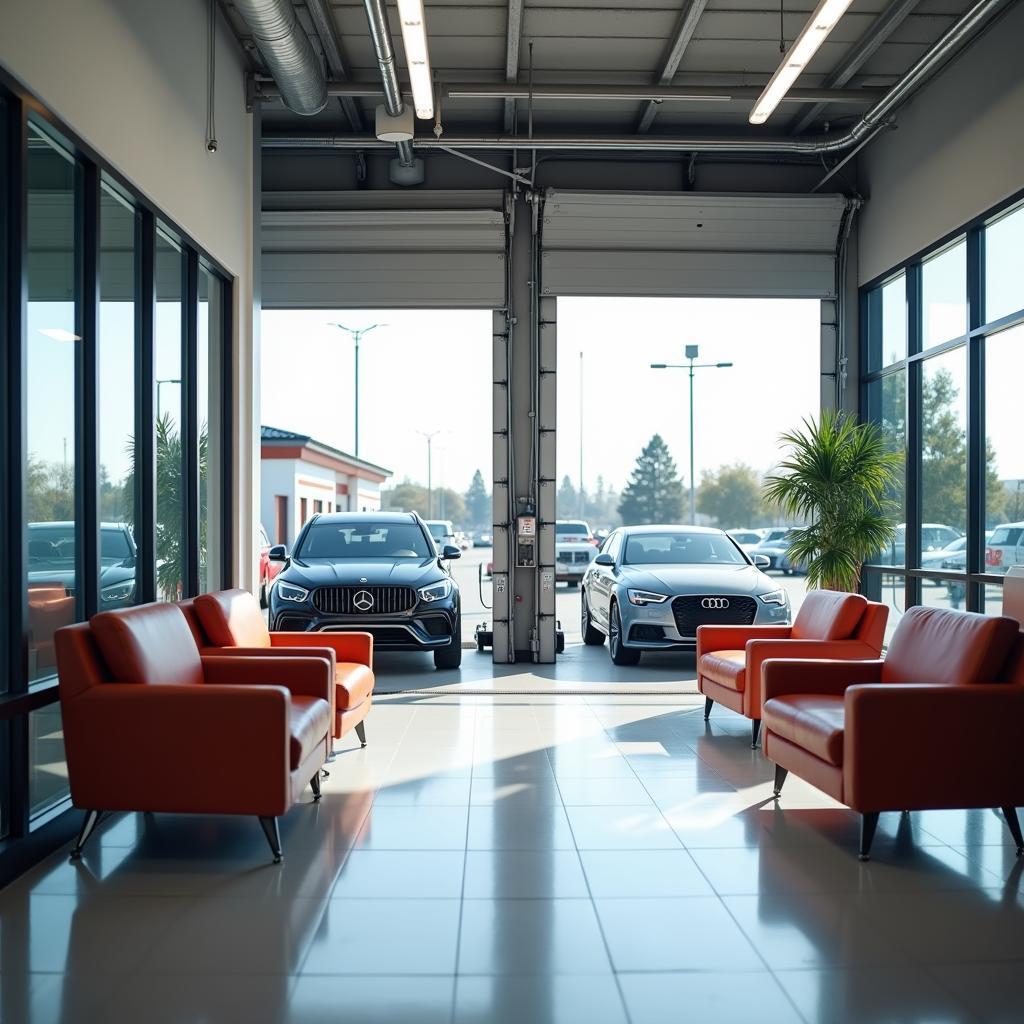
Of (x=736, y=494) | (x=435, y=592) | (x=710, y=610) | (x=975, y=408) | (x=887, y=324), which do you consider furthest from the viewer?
(x=736, y=494)

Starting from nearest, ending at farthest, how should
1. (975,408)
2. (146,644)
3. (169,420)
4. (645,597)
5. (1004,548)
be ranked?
(146,644) < (169,420) < (1004,548) < (975,408) < (645,597)

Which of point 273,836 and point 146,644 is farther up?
point 146,644

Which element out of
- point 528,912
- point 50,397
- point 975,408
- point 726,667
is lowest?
point 528,912

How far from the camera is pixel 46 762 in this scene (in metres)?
4.21

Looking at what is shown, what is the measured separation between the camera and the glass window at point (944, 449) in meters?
7.79

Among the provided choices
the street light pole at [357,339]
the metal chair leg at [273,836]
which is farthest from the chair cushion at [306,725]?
the street light pole at [357,339]

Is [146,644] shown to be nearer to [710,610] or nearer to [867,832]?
[867,832]

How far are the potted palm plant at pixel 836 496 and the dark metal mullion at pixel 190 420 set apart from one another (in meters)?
4.40

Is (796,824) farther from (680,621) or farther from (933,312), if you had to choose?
(933,312)

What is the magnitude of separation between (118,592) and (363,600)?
3.06m

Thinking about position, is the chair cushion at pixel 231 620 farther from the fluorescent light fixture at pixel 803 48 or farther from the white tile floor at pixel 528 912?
the fluorescent light fixture at pixel 803 48

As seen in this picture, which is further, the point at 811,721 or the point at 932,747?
the point at 811,721

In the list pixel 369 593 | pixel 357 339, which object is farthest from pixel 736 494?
pixel 369 593

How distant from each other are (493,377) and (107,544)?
16.5 ft
